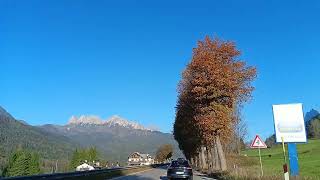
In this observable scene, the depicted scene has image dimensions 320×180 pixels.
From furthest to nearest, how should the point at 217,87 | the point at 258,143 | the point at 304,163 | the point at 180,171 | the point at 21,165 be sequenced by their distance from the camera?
the point at 21,165 → the point at 304,163 → the point at 217,87 → the point at 180,171 → the point at 258,143

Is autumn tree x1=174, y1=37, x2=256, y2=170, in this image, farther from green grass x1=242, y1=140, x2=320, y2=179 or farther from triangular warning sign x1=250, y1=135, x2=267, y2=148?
triangular warning sign x1=250, y1=135, x2=267, y2=148

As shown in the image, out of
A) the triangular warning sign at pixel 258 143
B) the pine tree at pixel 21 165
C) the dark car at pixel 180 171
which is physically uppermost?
the pine tree at pixel 21 165

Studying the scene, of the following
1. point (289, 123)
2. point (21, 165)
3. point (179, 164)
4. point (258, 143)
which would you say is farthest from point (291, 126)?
point (21, 165)

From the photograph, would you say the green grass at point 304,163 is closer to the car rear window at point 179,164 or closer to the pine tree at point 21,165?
the car rear window at point 179,164

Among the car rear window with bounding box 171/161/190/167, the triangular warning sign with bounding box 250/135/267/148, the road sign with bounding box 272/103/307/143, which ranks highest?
the road sign with bounding box 272/103/307/143

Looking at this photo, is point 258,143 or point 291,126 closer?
point 291,126

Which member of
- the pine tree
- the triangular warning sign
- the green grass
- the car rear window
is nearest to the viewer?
the triangular warning sign

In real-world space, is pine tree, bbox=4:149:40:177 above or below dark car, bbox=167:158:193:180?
above

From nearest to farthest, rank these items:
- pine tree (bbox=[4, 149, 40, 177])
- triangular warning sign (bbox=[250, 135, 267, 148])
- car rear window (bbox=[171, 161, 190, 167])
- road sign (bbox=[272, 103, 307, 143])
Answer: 1. road sign (bbox=[272, 103, 307, 143])
2. triangular warning sign (bbox=[250, 135, 267, 148])
3. car rear window (bbox=[171, 161, 190, 167])
4. pine tree (bbox=[4, 149, 40, 177])

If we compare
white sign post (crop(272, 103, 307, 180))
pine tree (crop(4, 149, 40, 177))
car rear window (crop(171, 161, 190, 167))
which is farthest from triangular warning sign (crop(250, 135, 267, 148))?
pine tree (crop(4, 149, 40, 177))

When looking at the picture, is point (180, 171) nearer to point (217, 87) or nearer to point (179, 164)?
point (179, 164)

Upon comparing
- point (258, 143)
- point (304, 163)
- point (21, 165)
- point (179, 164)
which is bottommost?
point (179, 164)

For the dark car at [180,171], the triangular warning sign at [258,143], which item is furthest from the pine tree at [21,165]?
the triangular warning sign at [258,143]

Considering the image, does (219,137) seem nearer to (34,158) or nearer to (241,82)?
(241,82)
